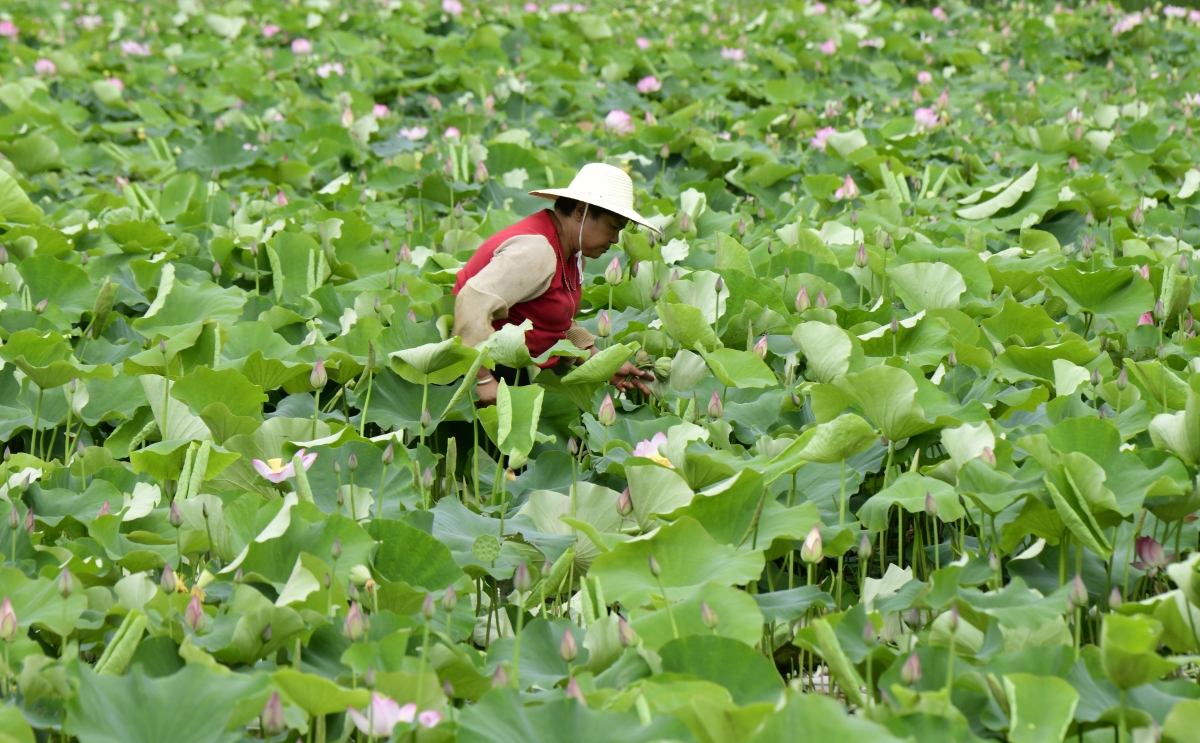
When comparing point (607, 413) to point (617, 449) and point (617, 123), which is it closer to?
point (617, 449)

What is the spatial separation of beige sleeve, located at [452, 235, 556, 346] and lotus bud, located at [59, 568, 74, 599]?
1.18 m

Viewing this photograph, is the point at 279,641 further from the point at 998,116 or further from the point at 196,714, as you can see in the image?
the point at 998,116

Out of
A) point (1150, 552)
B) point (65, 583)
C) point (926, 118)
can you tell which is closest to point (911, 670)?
point (1150, 552)

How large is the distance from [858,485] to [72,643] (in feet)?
4.36

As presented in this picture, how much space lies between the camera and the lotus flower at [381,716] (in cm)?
141

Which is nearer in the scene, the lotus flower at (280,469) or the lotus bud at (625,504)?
the lotus bud at (625,504)

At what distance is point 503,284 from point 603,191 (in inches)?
12.1

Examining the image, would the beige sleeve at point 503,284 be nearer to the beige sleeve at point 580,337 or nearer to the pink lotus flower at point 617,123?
the beige sleeve at point 580,337

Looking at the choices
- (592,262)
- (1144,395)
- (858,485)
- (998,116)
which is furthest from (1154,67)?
(858,485)

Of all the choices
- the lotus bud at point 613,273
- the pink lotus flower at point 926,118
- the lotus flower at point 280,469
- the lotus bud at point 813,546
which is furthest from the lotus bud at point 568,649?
the pink lotus flower at point 926,118

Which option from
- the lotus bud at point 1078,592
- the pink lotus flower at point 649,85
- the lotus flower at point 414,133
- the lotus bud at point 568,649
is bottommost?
the pink lotus flower at point 649,85

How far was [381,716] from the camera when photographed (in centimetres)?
141

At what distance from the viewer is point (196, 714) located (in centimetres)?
141

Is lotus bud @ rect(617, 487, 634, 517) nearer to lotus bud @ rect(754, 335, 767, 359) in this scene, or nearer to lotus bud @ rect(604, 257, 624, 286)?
lotus bud @ rect(754, 335, 767, 359)
